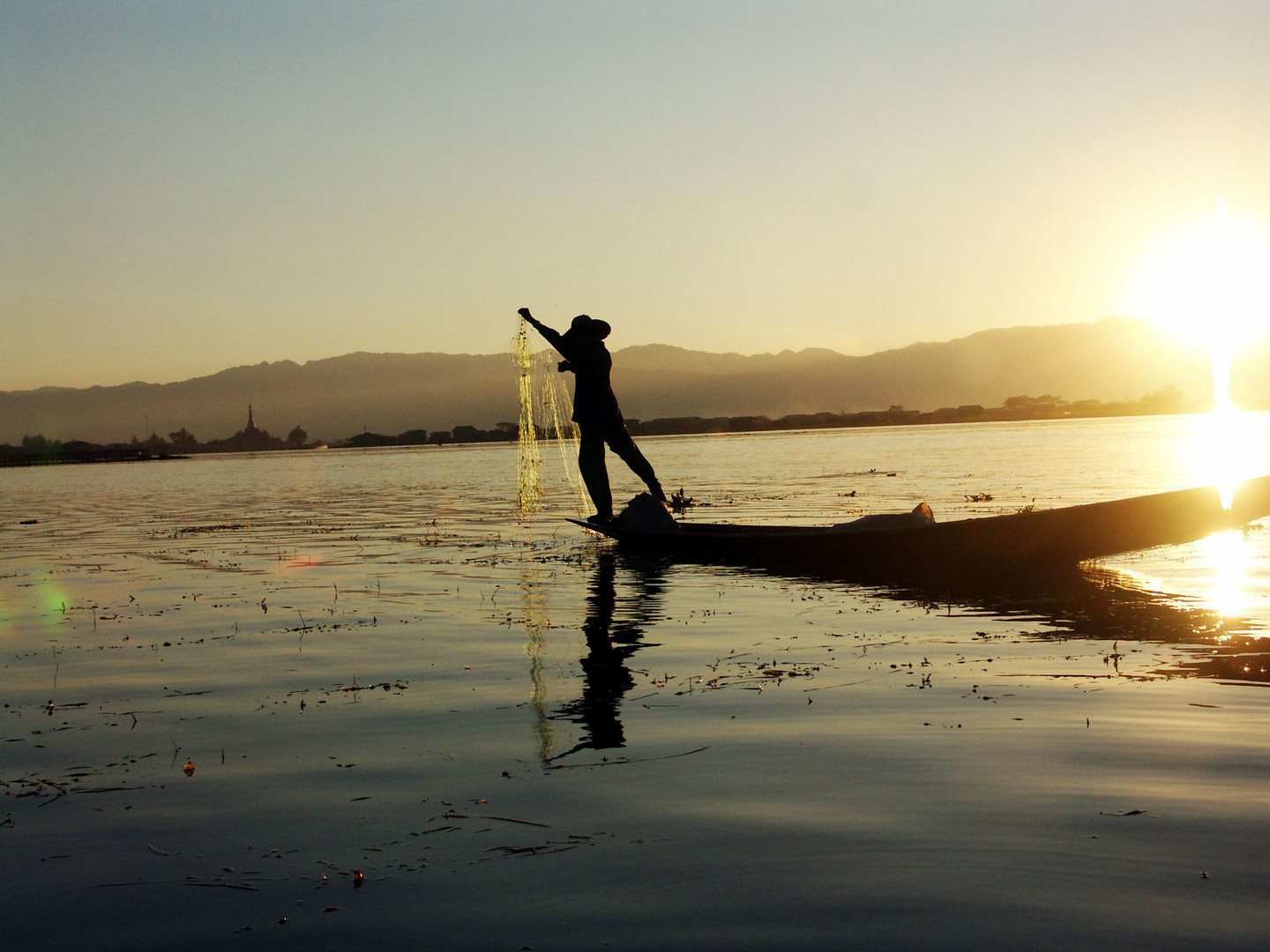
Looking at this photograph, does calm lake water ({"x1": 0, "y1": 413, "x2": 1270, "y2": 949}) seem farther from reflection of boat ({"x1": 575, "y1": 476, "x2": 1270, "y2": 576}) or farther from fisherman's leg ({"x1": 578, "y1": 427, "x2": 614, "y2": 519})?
fisherman's leg ({"x1": 578, "y1": 427, "x2": 614, "y2": 519})

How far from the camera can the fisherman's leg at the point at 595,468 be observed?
1909cm

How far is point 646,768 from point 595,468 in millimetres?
13444

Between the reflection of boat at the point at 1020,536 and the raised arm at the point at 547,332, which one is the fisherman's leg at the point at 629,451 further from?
the reflection of boat at the point at 1020,536

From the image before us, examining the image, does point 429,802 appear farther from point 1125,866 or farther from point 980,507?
point 980,507

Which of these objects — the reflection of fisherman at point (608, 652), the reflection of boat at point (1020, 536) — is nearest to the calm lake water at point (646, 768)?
the reflection of fisherman at point (608, 652)

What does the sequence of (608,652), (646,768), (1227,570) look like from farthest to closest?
(1227,570) < (608,652) < (646,768)

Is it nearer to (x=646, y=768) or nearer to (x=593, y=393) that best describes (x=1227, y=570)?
(x=593, y=393)

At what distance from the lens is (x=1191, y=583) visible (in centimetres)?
1293

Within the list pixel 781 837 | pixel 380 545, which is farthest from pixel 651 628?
pixel 380 545

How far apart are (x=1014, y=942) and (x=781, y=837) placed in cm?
130

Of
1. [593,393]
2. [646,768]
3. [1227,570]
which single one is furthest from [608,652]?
[593,393]

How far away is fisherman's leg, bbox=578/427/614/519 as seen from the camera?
19.1 meters

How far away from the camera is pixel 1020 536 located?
13.0m

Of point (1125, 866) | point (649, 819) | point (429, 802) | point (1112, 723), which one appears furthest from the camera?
point (1112, 723)
